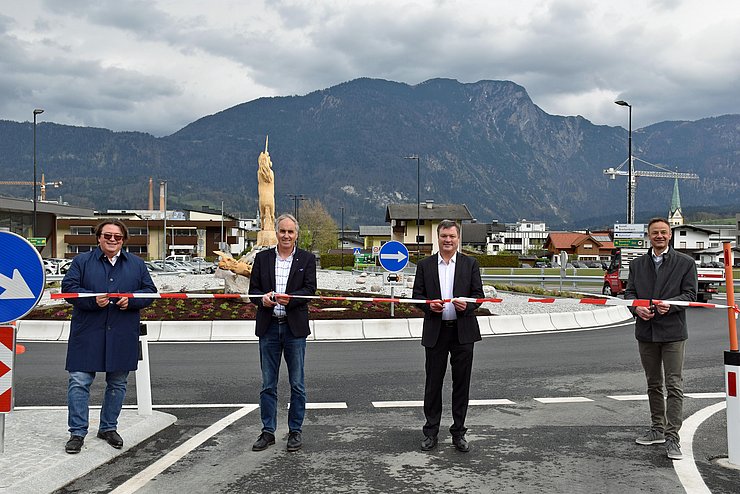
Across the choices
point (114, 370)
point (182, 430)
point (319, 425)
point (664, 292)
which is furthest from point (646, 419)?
point (114, 370)

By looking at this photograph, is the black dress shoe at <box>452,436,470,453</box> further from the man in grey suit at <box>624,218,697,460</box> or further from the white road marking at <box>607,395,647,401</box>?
the white road marking at <box>607,395,647,401</box>

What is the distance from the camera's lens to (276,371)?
696 cm

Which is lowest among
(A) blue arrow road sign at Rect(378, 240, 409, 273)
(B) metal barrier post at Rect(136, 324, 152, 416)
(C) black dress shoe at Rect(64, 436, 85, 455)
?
(C) black dress shoe at Rect(64, 436, 85, 455)

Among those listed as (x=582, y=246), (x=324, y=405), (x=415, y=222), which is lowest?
(x=324, y=405)

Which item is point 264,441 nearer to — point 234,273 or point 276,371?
point 276,371

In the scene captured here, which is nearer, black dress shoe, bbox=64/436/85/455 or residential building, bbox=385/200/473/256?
black dress shoe, bbox=64/436/85/455

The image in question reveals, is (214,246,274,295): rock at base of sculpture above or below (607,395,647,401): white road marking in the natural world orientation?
above

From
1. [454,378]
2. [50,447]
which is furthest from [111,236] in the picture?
[454,378]

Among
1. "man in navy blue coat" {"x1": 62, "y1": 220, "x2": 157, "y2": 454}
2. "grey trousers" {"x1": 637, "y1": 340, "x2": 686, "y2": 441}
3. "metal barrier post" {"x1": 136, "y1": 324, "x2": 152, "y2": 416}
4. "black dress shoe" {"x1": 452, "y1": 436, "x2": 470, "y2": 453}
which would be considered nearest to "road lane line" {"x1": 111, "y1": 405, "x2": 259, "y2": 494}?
"man in navy blue coat" {"x1": 62, "y1": 220, "x2": 157, "y2": 454}

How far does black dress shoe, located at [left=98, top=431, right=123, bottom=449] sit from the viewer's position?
6.65 m

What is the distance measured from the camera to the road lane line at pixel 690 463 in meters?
5.59

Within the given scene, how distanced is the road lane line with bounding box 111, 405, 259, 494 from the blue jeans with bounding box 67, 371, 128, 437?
68 cm

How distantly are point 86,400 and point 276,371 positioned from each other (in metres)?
1.69

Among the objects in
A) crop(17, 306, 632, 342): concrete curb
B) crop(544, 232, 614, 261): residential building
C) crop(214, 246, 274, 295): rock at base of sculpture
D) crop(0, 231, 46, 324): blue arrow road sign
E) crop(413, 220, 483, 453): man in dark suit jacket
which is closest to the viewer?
crop(0, 231, 46, 324): blue arrow road sign
